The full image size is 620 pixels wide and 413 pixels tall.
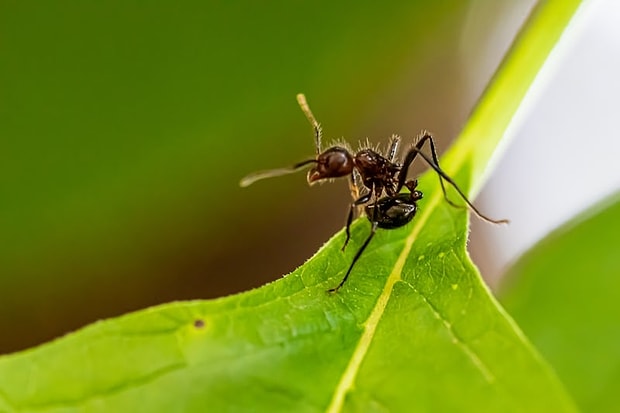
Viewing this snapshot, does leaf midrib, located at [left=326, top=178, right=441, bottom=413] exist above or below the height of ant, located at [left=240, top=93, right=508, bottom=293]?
below

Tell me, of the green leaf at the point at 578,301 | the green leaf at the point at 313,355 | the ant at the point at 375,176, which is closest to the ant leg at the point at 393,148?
the ant at the point at 375,176

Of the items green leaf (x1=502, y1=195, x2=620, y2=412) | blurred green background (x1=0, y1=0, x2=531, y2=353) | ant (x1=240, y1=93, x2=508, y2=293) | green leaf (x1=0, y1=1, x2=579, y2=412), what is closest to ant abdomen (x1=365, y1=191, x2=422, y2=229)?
ant (x1=240, y1=93, x2=508, y2=293)

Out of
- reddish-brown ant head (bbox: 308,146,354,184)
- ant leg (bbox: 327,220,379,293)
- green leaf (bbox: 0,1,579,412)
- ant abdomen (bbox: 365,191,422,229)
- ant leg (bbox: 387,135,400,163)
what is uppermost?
ant leg (bbox: 387,135,400,163)

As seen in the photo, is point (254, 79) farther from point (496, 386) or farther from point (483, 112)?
point (496, 386)

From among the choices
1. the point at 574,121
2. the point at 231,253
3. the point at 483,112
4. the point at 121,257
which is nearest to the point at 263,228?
the point at 231,253

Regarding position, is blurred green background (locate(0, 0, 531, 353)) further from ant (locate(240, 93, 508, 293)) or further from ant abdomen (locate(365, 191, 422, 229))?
ant abdomen (locate(365, 191, 422, 229))

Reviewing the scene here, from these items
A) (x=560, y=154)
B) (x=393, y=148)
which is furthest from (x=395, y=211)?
(x=560, y=154)
